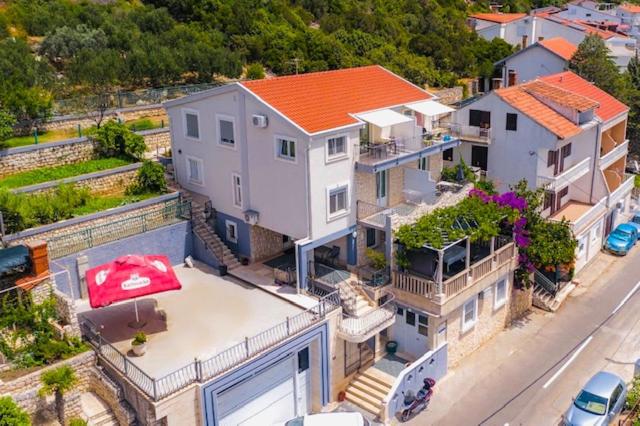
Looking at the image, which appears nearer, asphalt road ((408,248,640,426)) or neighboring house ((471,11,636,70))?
asphalt road ((408,248,640,426))

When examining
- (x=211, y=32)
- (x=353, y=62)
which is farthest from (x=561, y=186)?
(x=211, y=32)

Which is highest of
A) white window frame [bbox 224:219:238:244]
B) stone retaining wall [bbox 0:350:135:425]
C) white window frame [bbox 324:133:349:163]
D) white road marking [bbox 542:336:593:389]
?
white window frame [bbox 324:133:349:163]

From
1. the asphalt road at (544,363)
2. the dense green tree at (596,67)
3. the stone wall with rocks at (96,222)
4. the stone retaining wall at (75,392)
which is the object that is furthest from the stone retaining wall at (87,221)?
the dense green tree at (596,67)

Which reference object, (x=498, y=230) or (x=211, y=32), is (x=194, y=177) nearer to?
(x=498, y=230)

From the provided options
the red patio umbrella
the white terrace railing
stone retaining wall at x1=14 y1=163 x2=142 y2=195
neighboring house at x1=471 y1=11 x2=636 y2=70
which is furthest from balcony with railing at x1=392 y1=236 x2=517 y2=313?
neighboring house at x1=471 y1=11 x2=636 y2=70

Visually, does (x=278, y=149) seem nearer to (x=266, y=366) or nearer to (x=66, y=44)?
(x=266, y=366)

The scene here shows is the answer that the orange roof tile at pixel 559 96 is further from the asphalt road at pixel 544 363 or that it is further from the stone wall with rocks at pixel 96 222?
the stone wall with rocks at pixel 96 222

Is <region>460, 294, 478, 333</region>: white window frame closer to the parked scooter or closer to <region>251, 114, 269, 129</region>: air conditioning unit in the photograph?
the parked scooter
